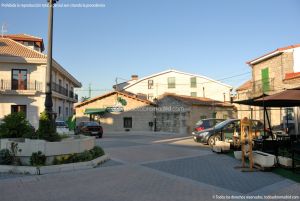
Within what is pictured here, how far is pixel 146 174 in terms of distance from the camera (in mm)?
8812

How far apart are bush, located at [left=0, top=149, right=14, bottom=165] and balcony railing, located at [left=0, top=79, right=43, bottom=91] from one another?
21180 mm

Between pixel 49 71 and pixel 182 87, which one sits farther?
pixel 182 87

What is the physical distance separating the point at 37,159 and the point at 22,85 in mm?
22279

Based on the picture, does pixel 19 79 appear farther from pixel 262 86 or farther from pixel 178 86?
pixel 178 86

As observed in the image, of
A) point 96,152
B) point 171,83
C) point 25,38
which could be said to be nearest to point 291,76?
point 96,152

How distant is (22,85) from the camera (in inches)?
1155

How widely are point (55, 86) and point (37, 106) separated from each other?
4.95 m

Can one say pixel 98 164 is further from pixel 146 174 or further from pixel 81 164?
pixel 146 174

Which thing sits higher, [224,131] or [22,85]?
[22,85]

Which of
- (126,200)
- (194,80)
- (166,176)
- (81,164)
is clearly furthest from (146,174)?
(194,80)

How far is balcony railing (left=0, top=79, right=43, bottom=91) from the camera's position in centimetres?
2878

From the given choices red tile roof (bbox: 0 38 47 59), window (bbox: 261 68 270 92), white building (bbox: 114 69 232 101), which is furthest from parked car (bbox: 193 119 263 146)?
white building (bbox: 114 69 232 101)

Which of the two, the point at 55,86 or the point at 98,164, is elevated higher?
the point at 55,86

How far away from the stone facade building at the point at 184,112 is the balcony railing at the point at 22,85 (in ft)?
45.3
